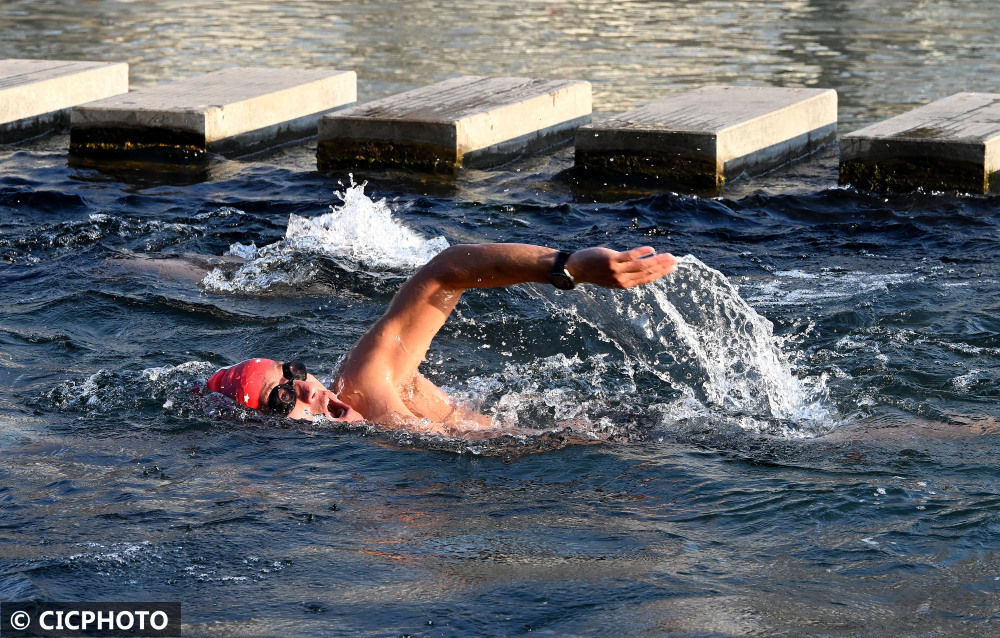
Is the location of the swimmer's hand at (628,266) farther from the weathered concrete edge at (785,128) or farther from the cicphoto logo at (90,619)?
the weathered concrete edge at (785,128)

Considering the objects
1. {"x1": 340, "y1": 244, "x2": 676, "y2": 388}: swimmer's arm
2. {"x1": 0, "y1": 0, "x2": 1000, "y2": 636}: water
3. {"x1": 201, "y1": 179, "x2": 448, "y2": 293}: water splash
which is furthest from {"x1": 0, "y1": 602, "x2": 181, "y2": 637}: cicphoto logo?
{"x1": 201, "y1": 179, "x2": 448, "y2": 293}: water splash

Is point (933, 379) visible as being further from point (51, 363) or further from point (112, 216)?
point (112, 216)

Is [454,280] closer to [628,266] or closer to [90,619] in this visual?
[628,266]

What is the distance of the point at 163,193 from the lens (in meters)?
11.6

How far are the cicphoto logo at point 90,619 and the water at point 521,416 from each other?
3.7 inches

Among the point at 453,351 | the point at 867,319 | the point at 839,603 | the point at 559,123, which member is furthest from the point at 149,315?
the point at 559,123

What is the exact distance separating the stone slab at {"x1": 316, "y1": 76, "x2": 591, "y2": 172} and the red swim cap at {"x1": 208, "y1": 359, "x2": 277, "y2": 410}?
21.7 feet

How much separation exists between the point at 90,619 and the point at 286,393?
1.58 metres

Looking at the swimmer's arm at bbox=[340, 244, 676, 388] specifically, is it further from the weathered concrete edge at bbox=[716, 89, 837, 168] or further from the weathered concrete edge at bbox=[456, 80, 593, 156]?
the weathered concrete edge at bbox=[456, 80, 593, 156]

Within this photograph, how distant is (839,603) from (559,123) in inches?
399

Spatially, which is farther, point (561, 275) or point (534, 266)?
point (534, 266)

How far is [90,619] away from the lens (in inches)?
175

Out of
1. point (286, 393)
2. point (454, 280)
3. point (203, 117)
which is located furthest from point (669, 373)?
point (203, 117)

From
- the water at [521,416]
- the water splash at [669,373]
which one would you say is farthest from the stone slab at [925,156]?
the water splash at [669,373]
